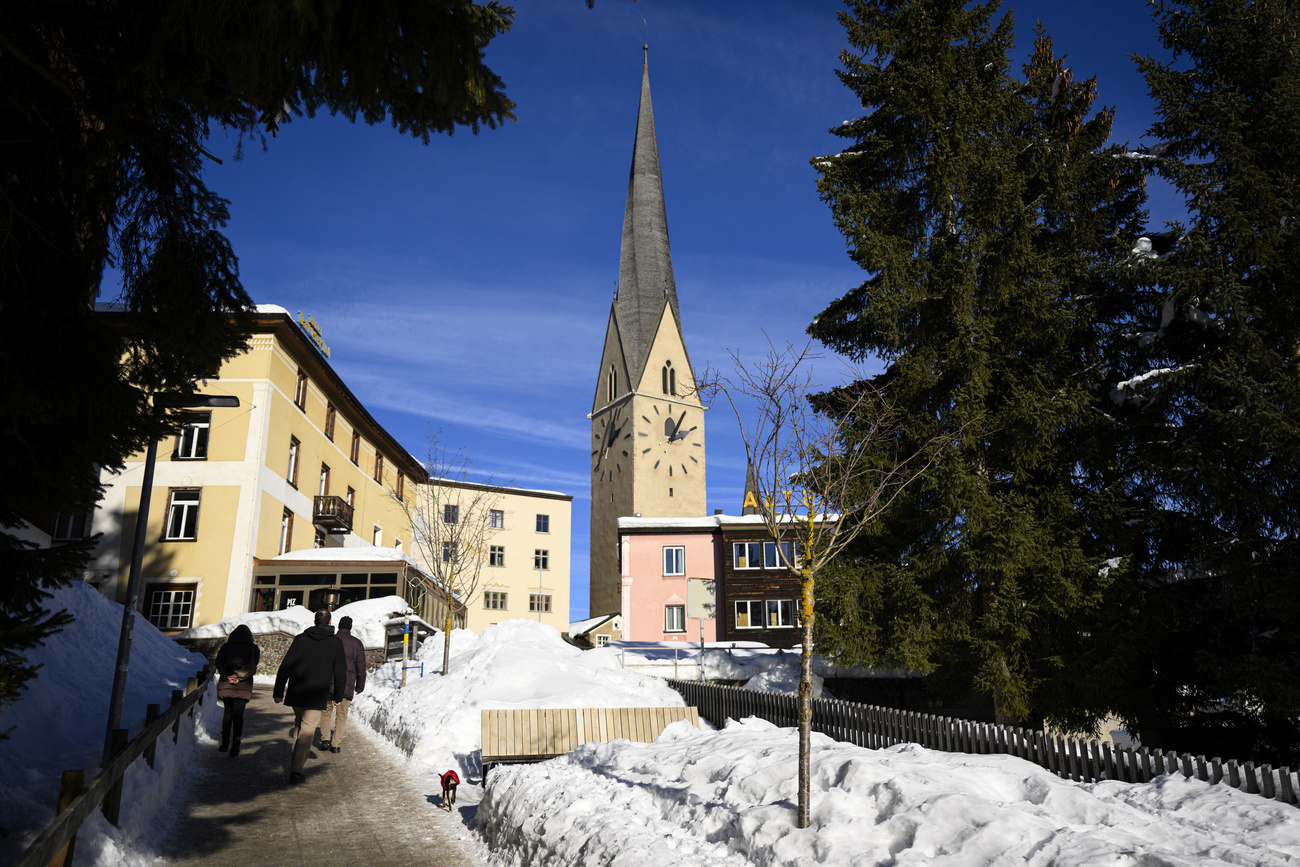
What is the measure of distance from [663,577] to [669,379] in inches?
1030

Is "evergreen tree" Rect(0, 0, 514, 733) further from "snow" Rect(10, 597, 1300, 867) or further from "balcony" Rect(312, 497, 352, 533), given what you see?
"balcony" Rect(312, 497, 352, 533)

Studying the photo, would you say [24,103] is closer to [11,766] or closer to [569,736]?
[11,766]

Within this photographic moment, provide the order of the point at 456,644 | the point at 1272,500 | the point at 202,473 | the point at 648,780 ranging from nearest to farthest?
the point at 648,780 → the point at 1272,500 → the point at 456,644 → the point at 202,473

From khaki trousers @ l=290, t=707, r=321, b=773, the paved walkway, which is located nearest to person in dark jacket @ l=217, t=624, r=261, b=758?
the paved walkway

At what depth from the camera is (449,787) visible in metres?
9.15

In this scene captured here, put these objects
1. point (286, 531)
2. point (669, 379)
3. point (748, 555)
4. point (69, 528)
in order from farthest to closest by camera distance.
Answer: point (669, 379)
point (748, 555)
point (286, 531)
point (69, 528)

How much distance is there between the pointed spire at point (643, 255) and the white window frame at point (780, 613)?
2864cm

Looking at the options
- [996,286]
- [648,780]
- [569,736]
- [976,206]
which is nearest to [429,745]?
[569,736]

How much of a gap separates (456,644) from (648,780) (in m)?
15.2

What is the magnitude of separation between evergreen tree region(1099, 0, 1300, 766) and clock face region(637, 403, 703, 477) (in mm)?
45316

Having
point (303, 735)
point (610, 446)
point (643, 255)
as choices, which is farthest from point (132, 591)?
point (643, 255)

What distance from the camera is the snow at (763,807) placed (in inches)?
214

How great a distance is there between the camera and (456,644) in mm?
22094

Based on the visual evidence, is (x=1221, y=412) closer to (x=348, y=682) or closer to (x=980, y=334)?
(x=980, y=334)
